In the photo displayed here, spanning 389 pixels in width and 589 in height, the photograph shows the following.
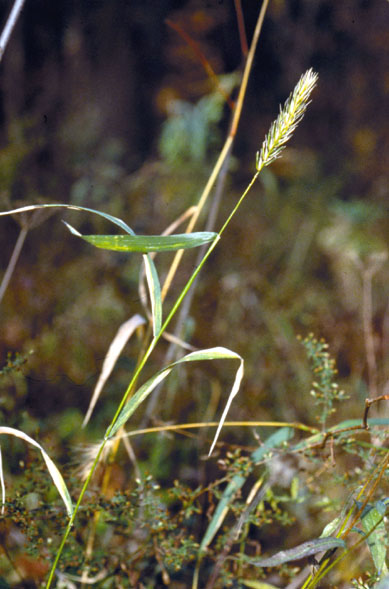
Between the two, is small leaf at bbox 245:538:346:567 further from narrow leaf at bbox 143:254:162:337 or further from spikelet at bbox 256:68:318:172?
spikelet at bbox 256:68:318:172

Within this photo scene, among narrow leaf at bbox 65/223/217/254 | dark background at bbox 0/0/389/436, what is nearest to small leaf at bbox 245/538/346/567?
narrow leaf at bbox 65/223/217/254

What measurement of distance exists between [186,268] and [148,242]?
1.50m

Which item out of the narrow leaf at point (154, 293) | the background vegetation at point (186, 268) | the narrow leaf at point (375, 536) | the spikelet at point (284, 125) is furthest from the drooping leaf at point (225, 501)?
the spikelet at point (284, 125)

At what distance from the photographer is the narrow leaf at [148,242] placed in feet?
1.78

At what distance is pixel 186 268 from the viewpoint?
2.06 m

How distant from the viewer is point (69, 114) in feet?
9.09

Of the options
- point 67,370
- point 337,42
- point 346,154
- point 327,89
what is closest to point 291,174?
point 346,154

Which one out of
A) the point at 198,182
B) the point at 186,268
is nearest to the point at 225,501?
the point at 186,268

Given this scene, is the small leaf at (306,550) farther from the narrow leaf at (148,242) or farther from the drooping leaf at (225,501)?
the narrow leaf at (148,242)

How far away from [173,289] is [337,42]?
187 cm

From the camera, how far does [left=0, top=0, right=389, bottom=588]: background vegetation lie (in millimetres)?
840

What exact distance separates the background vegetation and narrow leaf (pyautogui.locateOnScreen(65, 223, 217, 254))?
29 centimetres

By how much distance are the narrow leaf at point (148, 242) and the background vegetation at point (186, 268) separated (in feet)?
0.96

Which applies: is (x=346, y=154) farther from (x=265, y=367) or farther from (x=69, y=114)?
(x=265, y=367)
